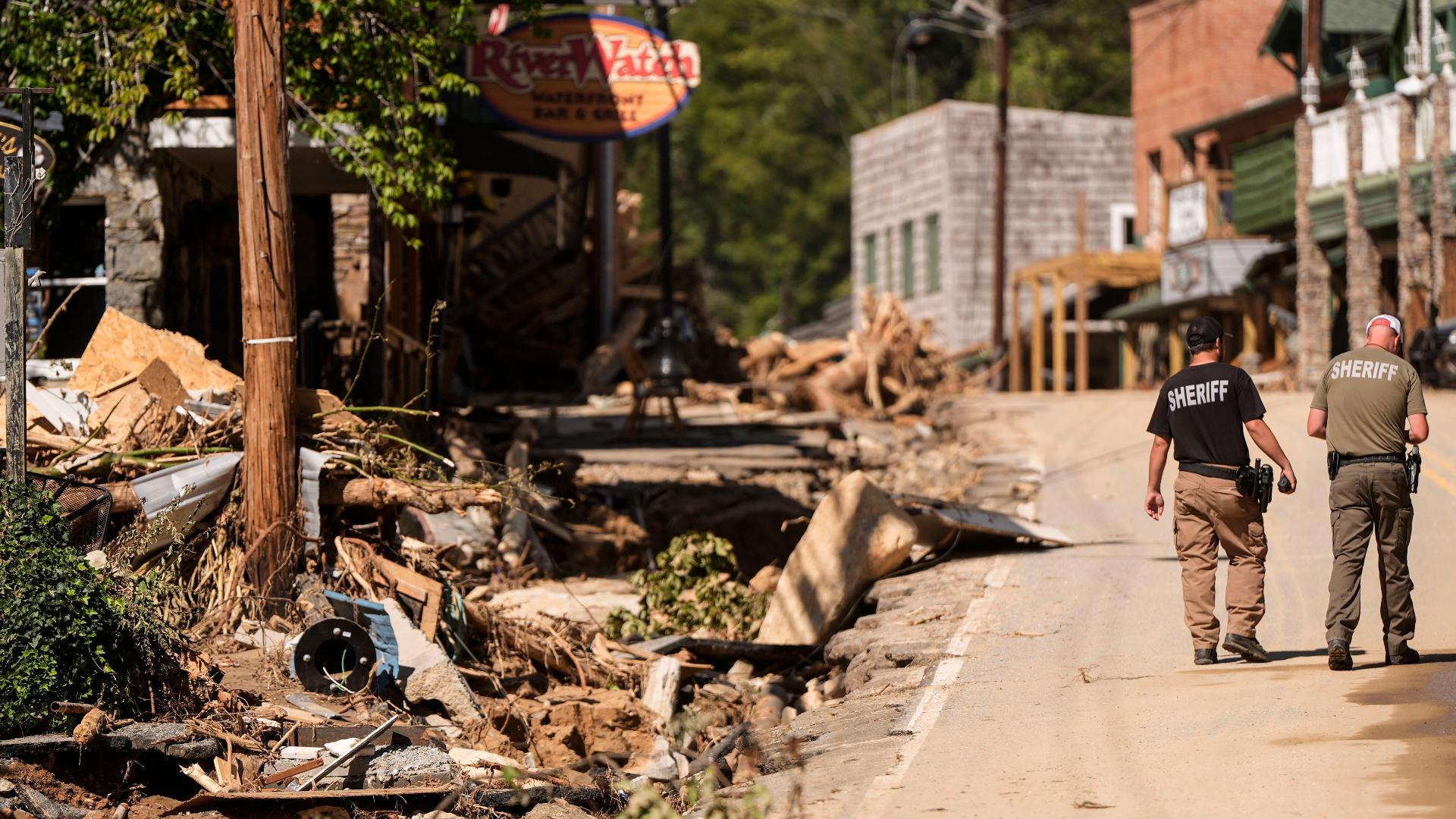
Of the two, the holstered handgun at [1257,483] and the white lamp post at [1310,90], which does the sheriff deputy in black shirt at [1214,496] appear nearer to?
the holstered handgun at [1257,483]

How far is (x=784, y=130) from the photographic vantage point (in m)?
63.3

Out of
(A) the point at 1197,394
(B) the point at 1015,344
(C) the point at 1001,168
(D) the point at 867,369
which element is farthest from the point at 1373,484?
(B) the point at 1015,344

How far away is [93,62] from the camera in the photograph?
1402cm

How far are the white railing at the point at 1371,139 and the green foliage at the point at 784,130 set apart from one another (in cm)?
2926

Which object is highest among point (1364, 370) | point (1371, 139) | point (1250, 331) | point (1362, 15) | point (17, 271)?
point (1362, 15)

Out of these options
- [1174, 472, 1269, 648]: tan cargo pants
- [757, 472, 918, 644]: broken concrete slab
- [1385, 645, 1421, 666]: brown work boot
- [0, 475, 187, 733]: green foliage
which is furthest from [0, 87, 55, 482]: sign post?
[1385, 645, 1421, 666]: brown work boot

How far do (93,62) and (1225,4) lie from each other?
3227cm

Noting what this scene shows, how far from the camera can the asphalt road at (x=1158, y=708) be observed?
660 cm

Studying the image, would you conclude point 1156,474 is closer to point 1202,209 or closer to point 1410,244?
point 1410,244

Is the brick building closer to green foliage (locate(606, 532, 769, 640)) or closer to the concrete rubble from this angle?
green foliage (locate(606, 532, 769, 640))

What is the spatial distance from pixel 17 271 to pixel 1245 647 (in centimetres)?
696

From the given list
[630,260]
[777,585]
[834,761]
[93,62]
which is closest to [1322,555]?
[777,585]

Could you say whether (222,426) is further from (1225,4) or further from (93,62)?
(1225,4)

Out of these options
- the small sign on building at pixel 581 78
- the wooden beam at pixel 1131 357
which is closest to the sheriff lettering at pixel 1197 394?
the small sign on building at pixel 581 78
